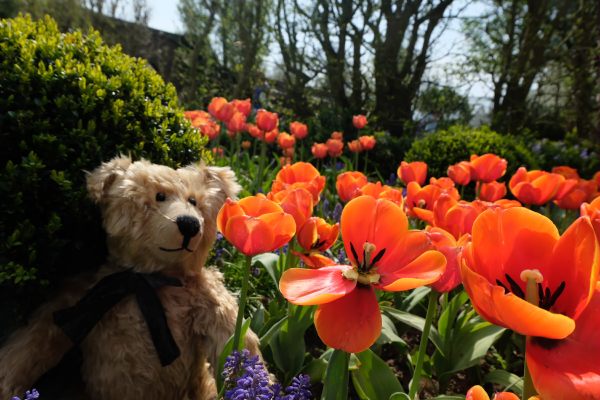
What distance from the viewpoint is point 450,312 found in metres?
1.66

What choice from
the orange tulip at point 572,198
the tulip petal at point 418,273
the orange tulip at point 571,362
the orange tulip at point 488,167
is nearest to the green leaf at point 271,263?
the tulip petal at point 418,273

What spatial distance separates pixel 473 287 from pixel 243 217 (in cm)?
53

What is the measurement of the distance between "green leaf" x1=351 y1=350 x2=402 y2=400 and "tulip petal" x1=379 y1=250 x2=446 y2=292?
57 centimetres

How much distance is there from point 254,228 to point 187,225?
16.0 inches

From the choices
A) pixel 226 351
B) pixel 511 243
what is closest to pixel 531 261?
pixel 511 243

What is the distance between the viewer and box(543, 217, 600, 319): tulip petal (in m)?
0.58

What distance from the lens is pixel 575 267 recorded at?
0.61m

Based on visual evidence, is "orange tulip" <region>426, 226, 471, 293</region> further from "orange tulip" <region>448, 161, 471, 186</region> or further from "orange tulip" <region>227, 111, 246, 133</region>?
"orange tulip" <region>227, 111, 246, 133</region>

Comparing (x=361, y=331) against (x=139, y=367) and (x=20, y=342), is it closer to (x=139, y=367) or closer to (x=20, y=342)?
(x=139, y=367)

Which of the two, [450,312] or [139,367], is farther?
[450,312]

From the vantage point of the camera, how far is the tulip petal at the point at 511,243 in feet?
2.10

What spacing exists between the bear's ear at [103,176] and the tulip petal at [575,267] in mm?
1234

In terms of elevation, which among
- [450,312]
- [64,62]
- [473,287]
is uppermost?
[64,62]

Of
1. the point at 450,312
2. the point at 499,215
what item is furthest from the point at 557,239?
the point at 450,312
